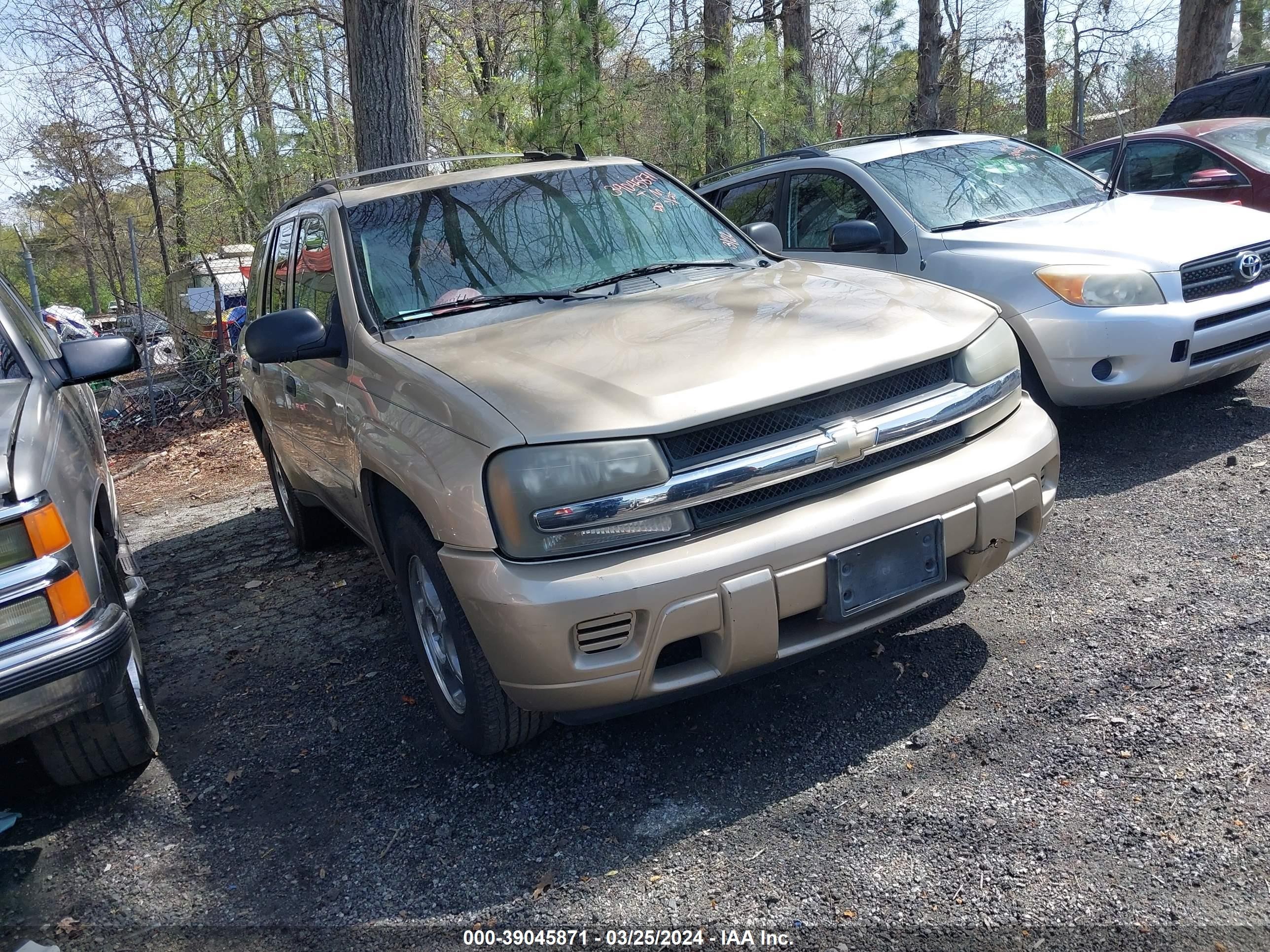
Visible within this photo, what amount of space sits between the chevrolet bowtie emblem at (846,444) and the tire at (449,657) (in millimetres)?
1068

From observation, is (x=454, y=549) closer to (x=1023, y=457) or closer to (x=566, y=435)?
(x=566, y=435)

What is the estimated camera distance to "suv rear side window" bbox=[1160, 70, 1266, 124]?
34.1 ft

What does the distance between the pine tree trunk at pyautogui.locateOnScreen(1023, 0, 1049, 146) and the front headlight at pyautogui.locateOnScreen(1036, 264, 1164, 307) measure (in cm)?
1410

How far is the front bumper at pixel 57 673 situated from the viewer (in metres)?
2.72

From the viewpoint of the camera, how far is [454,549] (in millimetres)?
2809

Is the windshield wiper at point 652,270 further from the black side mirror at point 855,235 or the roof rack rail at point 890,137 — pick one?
the roof rack rail at point 890,137

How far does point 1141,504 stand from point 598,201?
275 centimetres

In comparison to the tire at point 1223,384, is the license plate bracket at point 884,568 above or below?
above

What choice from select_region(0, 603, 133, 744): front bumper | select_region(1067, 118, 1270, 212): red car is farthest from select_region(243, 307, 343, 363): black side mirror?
select_region(1067, 118, 1270, 212): red car

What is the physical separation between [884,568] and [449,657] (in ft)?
4.51

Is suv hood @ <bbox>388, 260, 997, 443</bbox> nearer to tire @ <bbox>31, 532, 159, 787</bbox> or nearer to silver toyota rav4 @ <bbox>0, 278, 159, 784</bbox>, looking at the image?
silver toyota rav4 @ <bbox>0, 278, 159, 784</bbox>

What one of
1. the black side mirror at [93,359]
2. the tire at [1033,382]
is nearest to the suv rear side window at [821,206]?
the tire at [1033,382]

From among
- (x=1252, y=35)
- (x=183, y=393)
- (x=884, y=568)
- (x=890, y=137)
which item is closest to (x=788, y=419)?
(x=884, y=568)

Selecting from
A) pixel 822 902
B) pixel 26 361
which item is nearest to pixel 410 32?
Result: pixel 26 361
